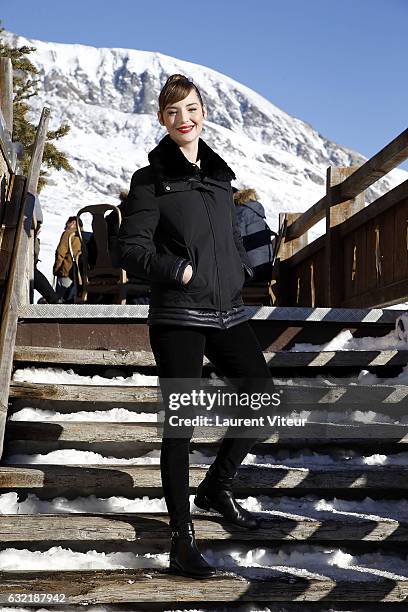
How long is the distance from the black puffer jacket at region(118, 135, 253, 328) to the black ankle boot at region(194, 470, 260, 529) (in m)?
0.73

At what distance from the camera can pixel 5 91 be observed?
24.1 ft

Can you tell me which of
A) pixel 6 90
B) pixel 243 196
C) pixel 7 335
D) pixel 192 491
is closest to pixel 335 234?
pixel 243 196

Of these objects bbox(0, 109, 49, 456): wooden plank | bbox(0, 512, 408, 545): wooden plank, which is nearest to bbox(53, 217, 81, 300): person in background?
bbox(0, 109, 49, 456): wooden plank

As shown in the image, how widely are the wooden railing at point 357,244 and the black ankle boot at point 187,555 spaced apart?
3193 millimetres

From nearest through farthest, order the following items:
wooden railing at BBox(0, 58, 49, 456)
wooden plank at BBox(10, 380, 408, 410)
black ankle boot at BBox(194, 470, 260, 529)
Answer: black ankle boot at BBox(194, 470, 260, 529), wooden railing at BBox(0, 58, 49, 456), wooden plank at BBox(10, 380, 408, 410)

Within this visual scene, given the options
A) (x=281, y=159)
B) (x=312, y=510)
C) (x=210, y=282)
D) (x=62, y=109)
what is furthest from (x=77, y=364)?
(x=62, y=109)

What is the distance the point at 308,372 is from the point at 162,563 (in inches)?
87.7

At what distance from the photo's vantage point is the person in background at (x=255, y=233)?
8758mm

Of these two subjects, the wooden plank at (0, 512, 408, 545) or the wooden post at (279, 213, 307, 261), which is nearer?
the wooden plank at (0, 512, 408, 545)

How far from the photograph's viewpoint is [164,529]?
13.1ft

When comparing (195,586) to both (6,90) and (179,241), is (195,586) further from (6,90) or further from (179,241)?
(6,90)

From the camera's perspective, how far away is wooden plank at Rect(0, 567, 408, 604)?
3605mm

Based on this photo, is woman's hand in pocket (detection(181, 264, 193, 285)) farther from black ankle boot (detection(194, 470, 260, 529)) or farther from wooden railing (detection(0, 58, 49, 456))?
wooden railing (detection(0, 58, 49, 456))

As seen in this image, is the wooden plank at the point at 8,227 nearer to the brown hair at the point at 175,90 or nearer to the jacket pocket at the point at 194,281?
the brown hair at the point at 175,90
